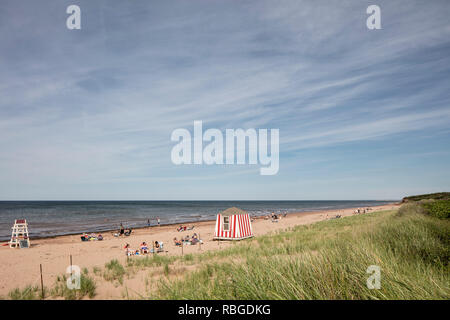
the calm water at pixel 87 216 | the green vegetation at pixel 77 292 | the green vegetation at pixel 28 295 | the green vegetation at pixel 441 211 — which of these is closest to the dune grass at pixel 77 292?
the green vegetation at pixel 77 292

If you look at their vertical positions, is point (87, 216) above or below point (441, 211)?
below

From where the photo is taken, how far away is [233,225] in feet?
68.0

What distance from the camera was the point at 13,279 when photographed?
11.0 metres

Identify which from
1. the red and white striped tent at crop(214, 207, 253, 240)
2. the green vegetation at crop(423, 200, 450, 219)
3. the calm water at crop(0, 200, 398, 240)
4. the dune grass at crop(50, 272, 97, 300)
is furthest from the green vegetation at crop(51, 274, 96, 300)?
the calm water at crop(0, 200, 398, 240)

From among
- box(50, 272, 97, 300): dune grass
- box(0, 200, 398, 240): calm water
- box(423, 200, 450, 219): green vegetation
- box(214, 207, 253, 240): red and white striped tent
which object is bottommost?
box(0, 200, 398, 240): calm water

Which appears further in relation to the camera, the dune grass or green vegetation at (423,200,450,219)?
green vegetation at (423,200,450,219)

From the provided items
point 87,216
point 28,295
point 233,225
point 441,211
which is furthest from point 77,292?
point 87,216

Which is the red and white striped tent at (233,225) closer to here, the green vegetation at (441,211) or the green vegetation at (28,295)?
the green vegetation at (441,211)

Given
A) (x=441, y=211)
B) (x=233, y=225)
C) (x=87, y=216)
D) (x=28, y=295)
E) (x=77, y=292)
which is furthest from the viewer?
(x=87, y=216)

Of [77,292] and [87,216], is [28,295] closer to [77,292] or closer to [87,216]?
[77,292]

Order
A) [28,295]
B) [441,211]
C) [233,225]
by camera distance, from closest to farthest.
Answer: [28,295] < [441,211] < [233,225]

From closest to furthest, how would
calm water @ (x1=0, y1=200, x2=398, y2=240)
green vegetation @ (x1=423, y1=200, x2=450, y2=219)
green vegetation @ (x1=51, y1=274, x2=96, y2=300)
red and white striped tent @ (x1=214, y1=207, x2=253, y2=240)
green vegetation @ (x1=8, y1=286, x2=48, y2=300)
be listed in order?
green vegetation @ (x1=8, y1=286, x2=48, y2=300) → green vegetation @ (x1=51, y1=274, x2=96, y2=300) → green vegetation @ (x1=423, y1=200, x2=450, y2=219) → red and white striped tent @ (x1=214, y1=207, x2=253, y2=240) → calm water @ (x1=0, y1=200, x2=398, y2=240)

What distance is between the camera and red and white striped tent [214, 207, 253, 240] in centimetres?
2062

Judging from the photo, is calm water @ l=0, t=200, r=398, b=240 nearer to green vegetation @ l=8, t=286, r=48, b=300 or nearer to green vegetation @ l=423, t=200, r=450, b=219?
green vegetation @ l=8, t=286, r=48, b=300
